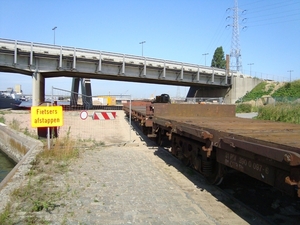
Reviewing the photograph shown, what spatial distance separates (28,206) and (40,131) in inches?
278

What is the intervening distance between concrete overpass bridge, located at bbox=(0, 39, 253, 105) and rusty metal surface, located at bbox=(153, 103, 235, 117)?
2309cm

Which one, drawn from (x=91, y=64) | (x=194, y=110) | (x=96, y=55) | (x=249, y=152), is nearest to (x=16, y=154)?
(x=194, y=110)

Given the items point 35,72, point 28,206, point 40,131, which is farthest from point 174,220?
point 35,72

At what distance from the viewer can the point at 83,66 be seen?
3506 cm

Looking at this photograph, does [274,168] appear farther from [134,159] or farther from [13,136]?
[13,136]

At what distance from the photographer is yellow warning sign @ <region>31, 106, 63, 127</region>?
9.51 m

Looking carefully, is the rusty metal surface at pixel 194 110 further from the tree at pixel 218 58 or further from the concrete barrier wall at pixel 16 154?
the tree at pixel 218 58

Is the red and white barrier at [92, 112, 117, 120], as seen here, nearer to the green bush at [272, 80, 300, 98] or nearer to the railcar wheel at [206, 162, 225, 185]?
the railcar wheel at [206, 162, 225, 185]

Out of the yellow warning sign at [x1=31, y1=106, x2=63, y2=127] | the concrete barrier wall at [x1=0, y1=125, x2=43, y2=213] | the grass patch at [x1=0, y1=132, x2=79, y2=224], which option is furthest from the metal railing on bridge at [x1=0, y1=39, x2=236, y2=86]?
the grass patch at [x1=0, y1=132, x2=79, y2=224]

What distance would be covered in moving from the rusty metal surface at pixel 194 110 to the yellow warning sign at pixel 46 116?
11.2ft

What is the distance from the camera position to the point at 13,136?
14055 millimetres

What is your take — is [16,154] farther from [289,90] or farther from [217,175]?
[289,90]

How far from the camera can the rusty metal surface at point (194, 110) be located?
32.0 feet

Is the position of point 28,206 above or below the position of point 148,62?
below
